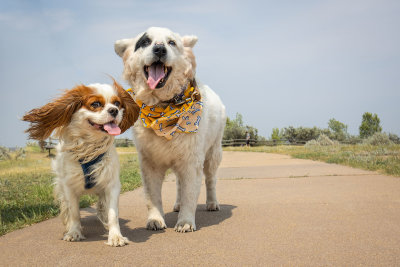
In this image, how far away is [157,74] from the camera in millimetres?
4418

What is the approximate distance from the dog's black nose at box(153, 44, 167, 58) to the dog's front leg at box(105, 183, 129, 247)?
1523mm

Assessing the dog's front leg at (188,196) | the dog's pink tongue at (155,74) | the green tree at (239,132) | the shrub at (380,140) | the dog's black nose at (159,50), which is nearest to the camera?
the dog's black nose at (159,50)

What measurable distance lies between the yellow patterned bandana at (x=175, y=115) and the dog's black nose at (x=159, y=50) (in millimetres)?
684

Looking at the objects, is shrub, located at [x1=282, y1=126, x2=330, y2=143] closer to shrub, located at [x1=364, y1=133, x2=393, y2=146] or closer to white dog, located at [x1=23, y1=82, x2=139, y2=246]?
shrub, located at [x1=364, y1=133, x2=393, y2=146]

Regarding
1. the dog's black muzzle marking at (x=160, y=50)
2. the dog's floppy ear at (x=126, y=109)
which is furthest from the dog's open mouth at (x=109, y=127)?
the dog's black muzzle marking at (x=160, y=50)

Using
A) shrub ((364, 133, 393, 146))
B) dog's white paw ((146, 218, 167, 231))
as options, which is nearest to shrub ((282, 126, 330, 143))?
shrub ((364, 133, 393, 146))

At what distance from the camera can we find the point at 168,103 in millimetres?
4859

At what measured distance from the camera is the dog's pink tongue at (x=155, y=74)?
4387 millimetres

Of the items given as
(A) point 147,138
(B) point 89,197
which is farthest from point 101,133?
(B) point 89,197

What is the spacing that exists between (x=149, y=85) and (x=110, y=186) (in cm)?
123

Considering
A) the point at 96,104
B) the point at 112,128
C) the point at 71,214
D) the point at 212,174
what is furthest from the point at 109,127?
the point at 212,174

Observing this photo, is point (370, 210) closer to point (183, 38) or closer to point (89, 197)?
point (183, 38)

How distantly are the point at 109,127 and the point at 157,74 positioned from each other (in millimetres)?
902

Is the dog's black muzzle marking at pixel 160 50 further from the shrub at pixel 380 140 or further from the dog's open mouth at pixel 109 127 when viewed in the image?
the shrub at pixel 380 140
